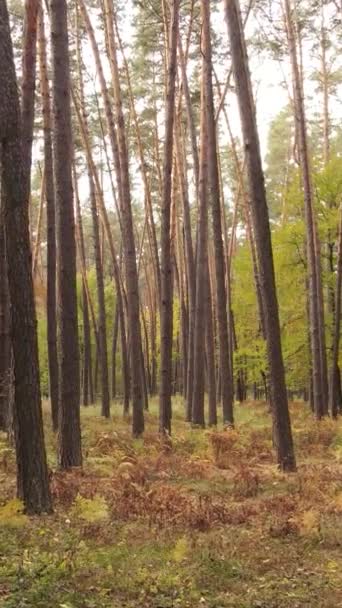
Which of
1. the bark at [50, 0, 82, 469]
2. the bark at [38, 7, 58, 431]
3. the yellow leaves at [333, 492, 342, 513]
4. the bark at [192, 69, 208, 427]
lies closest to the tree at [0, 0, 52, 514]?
the bark at [50, 0, 82, 469]

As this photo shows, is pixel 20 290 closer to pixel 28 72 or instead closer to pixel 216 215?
pixel 28 72

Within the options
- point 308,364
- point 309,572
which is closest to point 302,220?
point 308,364

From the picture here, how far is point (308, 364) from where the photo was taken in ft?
76.4

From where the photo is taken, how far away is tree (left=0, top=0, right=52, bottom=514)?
5887mm

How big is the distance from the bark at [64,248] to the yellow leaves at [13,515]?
9.19 feet

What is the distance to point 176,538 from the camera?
5.83 metres

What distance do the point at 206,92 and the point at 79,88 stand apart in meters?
8.12

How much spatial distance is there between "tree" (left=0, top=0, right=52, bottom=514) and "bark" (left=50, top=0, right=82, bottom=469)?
248 centimetres

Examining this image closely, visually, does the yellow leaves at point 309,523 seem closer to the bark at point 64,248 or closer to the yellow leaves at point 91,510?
the yellow leaves at point 91,510

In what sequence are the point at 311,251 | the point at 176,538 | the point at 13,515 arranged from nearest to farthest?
the point at 13,515
the point at 176,538
the point at 311,251

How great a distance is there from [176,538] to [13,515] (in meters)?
1.47

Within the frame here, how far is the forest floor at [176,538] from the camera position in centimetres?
442

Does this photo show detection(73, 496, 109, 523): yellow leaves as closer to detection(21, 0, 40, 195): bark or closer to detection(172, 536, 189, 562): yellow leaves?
detection(172, 536, 189, 562): yellow leaves

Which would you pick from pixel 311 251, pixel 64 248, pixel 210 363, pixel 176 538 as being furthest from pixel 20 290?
pixel 210 363
